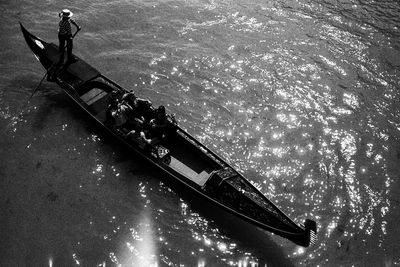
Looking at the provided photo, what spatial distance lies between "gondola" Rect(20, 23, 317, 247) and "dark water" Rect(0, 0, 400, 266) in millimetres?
842

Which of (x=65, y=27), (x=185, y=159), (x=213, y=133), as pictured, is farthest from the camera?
(x=213, y=133)

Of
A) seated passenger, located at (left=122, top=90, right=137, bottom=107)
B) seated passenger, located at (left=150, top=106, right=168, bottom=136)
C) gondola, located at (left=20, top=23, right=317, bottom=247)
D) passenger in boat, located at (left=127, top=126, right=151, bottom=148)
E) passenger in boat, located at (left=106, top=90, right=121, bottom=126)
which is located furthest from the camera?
seated passenger, located at (left=122, top=90, right=137, bottom=107)

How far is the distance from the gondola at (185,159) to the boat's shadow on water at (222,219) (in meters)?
0.43

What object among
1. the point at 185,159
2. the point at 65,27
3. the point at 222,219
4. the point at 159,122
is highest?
the point at 65,27

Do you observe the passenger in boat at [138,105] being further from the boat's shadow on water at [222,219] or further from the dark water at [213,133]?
the dark water at [213,133]

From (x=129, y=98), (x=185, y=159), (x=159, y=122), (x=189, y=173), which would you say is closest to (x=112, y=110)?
(x=129, y=98)

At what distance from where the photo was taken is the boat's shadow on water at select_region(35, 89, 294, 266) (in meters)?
9.60

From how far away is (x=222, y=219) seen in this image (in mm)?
10273

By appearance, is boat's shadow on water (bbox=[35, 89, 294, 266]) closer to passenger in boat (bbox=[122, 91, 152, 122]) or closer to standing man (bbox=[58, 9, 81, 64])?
passenger in boat (bbox=[122, 91, 152, 122])

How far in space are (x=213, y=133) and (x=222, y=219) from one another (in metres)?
3.58

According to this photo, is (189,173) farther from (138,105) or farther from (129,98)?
(129,98)

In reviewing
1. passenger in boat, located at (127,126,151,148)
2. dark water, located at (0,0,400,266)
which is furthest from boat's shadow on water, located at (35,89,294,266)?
passenger in boat, located at (127,126,151,148)

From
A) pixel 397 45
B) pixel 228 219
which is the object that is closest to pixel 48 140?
pixel 228 219

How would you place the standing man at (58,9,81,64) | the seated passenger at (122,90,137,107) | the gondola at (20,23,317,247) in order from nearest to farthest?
the gondola at (20,23,317,247) < the seated passenger at (122,90,137,107) < the standing man at (58,9,81,64)
